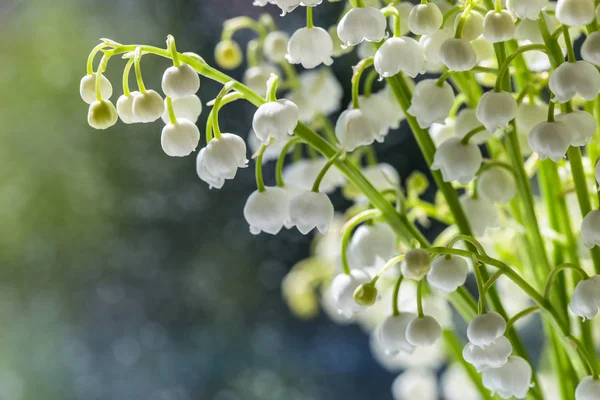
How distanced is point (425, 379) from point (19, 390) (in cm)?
63

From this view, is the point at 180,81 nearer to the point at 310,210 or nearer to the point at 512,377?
the point at 310,210

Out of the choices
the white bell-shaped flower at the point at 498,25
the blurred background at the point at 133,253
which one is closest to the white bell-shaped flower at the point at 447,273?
the white bell-shaped flower at the point at 498,25

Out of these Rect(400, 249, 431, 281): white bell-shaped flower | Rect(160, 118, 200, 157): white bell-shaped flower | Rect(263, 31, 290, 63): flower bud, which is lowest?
Rect(400, 249, 431, 281): white bell-shaped flower

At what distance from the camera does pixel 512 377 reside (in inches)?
15.3

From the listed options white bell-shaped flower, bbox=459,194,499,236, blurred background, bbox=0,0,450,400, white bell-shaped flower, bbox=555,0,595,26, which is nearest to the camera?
white bell-shaped flower, bbox=555,0,595,26

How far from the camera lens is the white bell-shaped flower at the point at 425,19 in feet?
1.18

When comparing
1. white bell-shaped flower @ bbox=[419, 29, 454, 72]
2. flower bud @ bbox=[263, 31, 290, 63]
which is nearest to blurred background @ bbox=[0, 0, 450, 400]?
flower bud @ bbox=[263, 31, 290, 63]

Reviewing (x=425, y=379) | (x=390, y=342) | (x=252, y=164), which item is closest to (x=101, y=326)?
(x=252, y=164)

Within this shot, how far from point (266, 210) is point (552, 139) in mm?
138

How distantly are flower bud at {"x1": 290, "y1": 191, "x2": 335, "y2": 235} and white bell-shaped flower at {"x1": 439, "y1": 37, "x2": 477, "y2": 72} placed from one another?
9cm

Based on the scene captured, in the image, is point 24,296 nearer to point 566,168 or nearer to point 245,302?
point 245,302

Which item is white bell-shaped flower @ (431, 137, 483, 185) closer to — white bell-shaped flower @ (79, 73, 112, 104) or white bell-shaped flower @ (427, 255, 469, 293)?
white bell-shaped flower @ (427, 255, 469, 293)

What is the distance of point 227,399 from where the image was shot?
1.06 metres

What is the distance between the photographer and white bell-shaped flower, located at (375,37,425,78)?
367 millimetres
